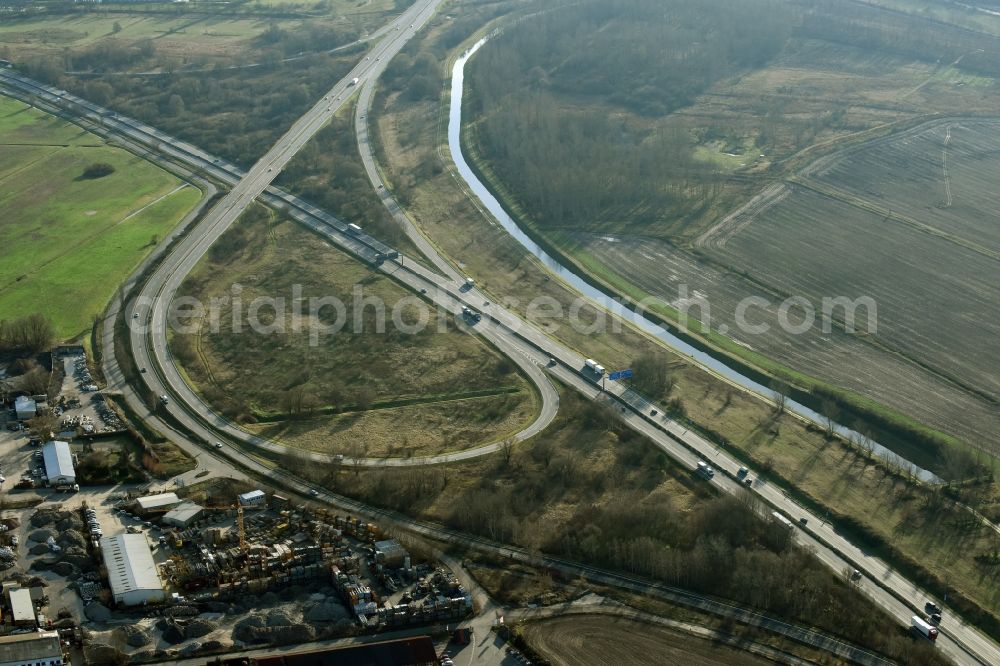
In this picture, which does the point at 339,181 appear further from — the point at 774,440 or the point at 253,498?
the point at 774,440

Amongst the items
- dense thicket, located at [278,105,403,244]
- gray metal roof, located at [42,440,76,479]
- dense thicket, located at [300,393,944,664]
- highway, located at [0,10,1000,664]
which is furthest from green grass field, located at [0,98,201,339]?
dense thicket, located at [300,393,944,664]

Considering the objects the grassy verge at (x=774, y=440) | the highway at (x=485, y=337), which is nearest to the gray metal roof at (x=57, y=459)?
the highway at (x=485, y=337)

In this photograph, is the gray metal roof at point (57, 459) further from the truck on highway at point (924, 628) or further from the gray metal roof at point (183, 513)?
the truck on highway at point (924, 628)

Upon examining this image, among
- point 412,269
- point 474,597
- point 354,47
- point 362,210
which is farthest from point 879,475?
point 354,47

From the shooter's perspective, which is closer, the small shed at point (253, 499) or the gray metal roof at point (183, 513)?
the gray metal roof at point (183, 513)

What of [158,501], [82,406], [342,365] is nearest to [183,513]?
[158,501]

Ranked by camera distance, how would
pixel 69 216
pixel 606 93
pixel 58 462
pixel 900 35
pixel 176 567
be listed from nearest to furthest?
pixel 176 567 < pixel 58 462 < pixel 69 216 < pixel 606 93 < pixel 900 35
